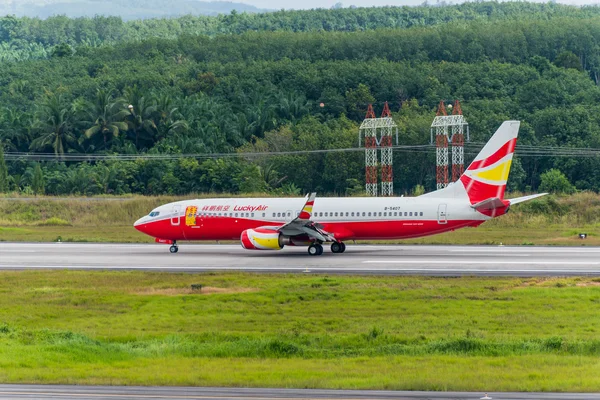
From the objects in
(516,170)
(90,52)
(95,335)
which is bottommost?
(95,335)

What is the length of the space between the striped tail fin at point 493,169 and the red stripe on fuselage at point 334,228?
5.10ft

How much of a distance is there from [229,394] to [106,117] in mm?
87664

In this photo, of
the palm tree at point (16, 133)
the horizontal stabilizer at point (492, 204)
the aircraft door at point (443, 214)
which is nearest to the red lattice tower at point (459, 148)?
the aircraft door at point (443, 214)

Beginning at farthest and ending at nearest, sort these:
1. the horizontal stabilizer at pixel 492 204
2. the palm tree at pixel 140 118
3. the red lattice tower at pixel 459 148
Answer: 1. the palm tree at pixel 140 118
2. the red lattice tower at pixel 459 148
3. the horizontal stabilizer at pixel 492 204

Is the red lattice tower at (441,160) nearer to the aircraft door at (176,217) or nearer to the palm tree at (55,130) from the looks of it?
the aircraft door at (176,217)

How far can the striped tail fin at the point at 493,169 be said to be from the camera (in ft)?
145

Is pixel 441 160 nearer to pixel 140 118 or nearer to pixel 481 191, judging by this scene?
pixel 140 118

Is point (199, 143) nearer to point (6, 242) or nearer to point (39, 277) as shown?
point (6, 242)

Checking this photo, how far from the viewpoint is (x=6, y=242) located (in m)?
54.9

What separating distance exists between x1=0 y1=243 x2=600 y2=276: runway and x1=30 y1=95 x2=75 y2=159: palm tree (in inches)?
2056

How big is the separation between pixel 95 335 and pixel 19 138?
275 ft

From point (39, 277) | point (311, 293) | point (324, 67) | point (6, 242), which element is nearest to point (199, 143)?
point (324, 67)

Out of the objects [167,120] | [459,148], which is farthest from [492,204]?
[167,120]

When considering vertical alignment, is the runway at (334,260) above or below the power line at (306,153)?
below
